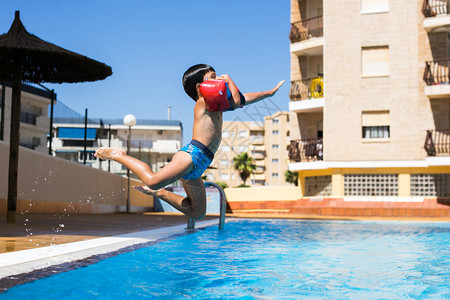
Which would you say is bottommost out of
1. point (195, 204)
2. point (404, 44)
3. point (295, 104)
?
point (195, 204)

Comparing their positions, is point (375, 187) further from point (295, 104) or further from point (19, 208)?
point (19, 208)

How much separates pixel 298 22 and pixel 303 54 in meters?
1.72

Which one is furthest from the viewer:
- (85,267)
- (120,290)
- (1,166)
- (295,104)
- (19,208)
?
(295,104)

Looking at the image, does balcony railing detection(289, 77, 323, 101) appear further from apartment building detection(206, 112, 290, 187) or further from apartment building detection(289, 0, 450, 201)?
apartment building detection(206, 112, 290, 187)

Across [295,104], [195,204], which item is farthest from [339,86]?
[195,204]

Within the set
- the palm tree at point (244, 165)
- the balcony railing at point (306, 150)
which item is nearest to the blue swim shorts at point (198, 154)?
the balcony railing at point (306, 150)

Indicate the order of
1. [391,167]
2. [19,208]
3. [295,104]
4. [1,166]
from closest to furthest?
[1,166] → [19,208] → [391,167] → [295,104]

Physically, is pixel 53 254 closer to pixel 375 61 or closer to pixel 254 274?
pixel 254 274

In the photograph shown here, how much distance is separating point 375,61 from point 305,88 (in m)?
3.90

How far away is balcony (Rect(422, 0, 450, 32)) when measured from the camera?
76.7ft

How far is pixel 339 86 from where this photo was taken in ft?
83.5

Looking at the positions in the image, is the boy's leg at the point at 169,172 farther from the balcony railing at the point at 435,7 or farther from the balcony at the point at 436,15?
the balcony railing at the point at 435,7

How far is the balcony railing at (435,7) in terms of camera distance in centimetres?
2403

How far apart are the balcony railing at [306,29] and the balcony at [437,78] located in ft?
19.6
